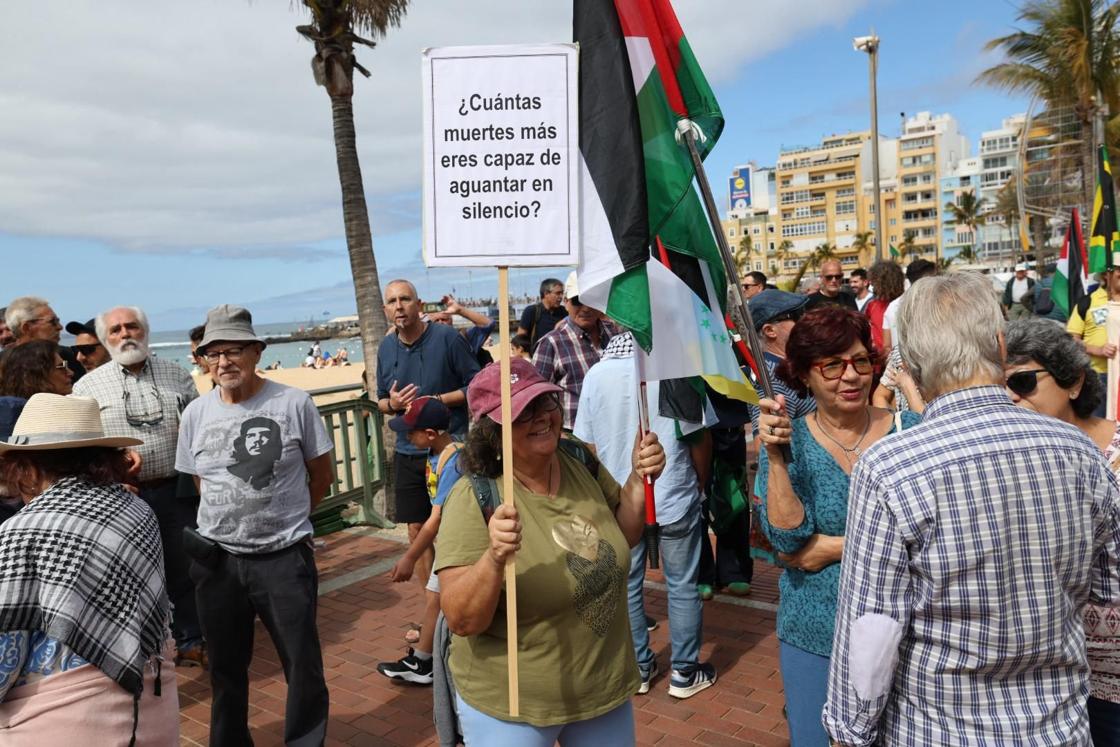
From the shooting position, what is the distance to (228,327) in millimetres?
3988

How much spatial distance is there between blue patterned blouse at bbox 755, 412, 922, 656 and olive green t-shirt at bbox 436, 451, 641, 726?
554 millimetres

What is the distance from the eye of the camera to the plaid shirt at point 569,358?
5.79 meters

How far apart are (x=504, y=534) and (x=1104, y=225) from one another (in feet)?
28.4

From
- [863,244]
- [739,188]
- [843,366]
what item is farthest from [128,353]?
[739,188]

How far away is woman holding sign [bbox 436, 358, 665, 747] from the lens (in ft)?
8.41

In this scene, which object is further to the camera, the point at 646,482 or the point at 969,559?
the point at 646,482

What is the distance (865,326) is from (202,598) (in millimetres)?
3131

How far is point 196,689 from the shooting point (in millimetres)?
5184

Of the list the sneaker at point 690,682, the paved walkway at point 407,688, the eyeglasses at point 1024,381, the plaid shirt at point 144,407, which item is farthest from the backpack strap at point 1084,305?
the plaid shirt at point 144,407

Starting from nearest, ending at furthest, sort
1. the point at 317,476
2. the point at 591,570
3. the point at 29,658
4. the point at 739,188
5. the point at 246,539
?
the point at 29,658
the point at 591,570
the point at 246,539
the point at 317,476
the point at 739,188

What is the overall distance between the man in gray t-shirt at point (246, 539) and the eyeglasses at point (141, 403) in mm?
1299

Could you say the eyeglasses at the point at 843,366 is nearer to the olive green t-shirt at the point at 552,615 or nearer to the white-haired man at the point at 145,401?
the olive green t-shirt at the point at 552,615

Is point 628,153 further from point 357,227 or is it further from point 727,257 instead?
point 357,227

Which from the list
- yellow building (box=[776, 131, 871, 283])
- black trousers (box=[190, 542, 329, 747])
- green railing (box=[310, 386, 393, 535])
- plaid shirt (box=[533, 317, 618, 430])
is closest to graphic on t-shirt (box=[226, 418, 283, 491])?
black trousers (box=[190, 542, 329, 747])
